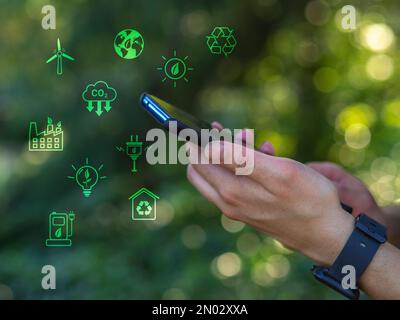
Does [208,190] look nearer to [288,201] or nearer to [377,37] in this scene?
[288,201]

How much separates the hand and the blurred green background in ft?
3.10

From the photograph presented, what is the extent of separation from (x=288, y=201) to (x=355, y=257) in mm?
120

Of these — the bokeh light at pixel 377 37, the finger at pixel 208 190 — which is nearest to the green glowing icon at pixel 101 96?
the finger at pixel 208 190

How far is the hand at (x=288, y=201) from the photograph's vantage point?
2.62 feet

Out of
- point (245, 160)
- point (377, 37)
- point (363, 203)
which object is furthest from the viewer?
point (377, 37)

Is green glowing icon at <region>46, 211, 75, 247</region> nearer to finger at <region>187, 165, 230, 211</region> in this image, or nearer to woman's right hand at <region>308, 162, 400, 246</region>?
finger at <region>187, 165, 230, 211</region>

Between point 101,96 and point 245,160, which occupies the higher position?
point 101,96

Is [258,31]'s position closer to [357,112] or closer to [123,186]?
[357,112]

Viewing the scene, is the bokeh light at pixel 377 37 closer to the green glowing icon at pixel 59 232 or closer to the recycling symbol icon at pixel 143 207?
the recycling symbol icon at pixel 143 207

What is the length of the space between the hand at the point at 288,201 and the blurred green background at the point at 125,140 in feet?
3.10

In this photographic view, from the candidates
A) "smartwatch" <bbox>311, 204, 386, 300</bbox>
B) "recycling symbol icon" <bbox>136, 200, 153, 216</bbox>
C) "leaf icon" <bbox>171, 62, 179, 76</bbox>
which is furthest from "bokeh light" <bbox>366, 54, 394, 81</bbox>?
"smartwatch" <bbox>311, 204, 386, 300</bbox>

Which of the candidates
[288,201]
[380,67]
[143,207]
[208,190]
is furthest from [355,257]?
[380,67]

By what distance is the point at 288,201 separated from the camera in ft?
2.71
